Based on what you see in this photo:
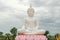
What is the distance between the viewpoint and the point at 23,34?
14.7 metres

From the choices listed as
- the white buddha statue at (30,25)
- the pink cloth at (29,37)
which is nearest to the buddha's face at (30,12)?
the white buddha statue at (30,25)

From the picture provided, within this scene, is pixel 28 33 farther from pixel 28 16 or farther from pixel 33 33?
pixel 28 16

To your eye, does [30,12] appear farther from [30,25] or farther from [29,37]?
[29,37]

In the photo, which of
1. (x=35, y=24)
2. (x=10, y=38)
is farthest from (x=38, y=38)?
(x=10, y=38)

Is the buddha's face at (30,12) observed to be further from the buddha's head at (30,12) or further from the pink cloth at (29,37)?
the pink cloth at (29,37)

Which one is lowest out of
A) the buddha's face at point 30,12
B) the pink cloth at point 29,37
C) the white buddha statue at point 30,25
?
the pink cloth at point 29,37

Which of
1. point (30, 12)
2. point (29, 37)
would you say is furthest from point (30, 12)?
point (29, 37)

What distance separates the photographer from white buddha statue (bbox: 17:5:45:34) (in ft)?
48.4

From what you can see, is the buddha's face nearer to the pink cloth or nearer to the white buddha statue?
the white buddha statue

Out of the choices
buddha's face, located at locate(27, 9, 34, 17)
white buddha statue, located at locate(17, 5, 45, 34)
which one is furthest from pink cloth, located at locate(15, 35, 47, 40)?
buddha's face, located at locate(27, 9, 34, 17)

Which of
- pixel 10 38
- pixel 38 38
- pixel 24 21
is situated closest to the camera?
pixel 38 38

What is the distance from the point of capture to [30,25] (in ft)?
50.0

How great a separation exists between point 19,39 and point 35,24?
5.33ft

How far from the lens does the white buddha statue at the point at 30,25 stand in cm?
1477
